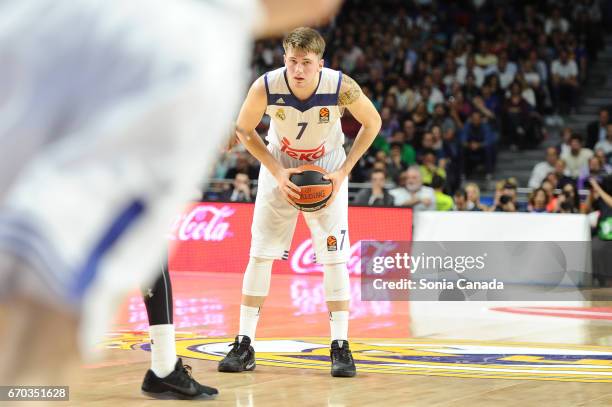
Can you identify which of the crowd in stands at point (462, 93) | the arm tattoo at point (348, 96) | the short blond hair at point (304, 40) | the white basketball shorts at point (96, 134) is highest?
the crowd in stands at point (462, 93)

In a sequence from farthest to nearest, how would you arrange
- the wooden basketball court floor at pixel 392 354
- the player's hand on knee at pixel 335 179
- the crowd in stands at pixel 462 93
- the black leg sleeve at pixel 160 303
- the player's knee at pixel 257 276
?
the crowd in stands at pixel 462 93 < the player's knee at pixel 257 276 < the player's hand on knee at pixel 335 179 < the wooden basketball court floor at pixel 392 354 < the black leg sleeve at pixel 160 303

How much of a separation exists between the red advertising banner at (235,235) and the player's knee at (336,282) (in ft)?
22.0

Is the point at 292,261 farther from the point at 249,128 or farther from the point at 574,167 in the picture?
the point at 249,128

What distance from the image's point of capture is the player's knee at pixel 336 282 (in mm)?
6578

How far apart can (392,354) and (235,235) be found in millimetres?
7146

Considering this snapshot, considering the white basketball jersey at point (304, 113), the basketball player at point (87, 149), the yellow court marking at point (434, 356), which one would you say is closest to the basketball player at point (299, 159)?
the white basketball jersey at point (304, 113)

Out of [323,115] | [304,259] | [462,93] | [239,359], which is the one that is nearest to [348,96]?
[323,115]

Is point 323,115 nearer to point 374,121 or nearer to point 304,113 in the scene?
point 304,113

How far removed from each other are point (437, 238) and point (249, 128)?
22.3 ft

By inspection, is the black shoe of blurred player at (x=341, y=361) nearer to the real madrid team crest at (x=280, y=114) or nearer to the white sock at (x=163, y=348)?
the white sock at (x=163, y=348)

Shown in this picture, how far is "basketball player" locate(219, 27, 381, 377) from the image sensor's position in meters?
6.45

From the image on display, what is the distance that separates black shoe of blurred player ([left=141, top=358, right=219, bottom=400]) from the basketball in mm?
1458

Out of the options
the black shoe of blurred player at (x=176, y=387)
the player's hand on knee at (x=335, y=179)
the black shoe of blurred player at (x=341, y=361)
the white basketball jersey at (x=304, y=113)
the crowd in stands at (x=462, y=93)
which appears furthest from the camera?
the crowd in stands at (x=462, y=93)

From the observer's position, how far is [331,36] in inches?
914
